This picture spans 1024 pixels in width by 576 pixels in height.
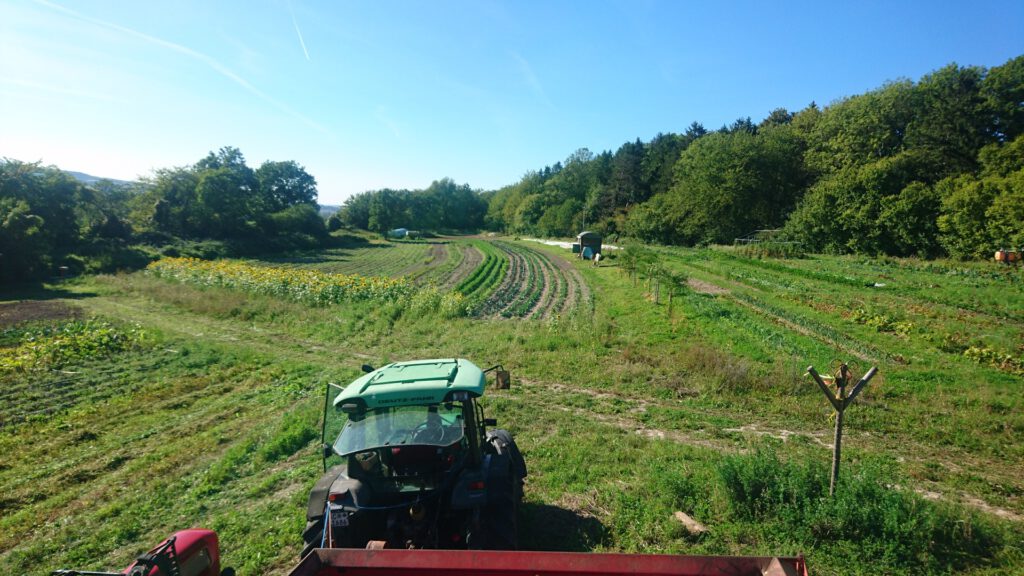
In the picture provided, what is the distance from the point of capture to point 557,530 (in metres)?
5.93

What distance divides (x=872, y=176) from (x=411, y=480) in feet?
161

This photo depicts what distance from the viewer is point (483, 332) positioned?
17.2 m

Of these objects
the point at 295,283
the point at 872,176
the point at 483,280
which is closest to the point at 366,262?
the point at 483,280

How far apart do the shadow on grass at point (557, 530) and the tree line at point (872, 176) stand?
37061mm

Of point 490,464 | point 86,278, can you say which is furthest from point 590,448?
point 86,278

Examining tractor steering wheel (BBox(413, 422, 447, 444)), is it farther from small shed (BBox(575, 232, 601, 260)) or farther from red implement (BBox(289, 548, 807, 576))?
small shed (BBox(575, 232, 601, 260))

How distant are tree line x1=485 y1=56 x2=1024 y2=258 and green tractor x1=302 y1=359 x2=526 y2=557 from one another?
38750 mm

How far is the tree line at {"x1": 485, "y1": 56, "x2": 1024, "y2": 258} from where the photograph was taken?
32.7m

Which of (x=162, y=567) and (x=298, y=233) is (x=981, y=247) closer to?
(x=162, y=567)

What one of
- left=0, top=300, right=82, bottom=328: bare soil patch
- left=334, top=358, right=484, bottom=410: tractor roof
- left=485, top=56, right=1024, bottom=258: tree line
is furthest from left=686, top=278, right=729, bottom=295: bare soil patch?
left=0, top=300, right=82, bottom=328: bare soil patch

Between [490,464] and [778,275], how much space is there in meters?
→ 29.4

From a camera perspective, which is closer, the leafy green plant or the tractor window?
the tractor window

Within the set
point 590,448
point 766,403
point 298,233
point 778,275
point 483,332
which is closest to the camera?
point 590,448

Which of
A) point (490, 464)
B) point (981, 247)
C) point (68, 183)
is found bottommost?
point (490, 464)
